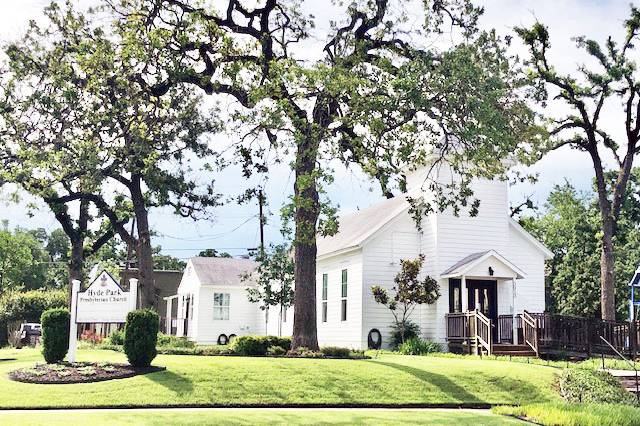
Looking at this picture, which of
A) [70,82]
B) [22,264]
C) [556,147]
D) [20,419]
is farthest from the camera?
[22,264]

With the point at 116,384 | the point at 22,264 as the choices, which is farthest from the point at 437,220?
the point at 22,264

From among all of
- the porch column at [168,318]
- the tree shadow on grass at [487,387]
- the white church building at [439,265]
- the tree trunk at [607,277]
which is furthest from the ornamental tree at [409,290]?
the porch column at [168,318]

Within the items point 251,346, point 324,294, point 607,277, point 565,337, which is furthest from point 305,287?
point 607,277

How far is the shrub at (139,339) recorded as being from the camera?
1562cm

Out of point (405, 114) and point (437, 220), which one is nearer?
point (405, 114)

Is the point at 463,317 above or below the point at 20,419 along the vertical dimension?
above

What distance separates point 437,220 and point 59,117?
13957 millimetres

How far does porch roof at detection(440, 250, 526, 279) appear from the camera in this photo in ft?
83.8

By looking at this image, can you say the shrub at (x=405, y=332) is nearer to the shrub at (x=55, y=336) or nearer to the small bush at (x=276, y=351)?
the small bush at (x=276, y=351)

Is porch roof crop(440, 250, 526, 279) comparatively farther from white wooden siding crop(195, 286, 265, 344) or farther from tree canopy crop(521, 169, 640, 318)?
white wooden siding crop(195, 286, 265, 344)

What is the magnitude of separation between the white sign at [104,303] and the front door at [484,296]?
13.9 meters

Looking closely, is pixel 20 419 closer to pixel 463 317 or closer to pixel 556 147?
pixel 463 317

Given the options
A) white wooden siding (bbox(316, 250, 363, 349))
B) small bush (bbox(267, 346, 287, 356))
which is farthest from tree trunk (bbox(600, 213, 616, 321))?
small bush (bbox(267, 346, 287, 356))

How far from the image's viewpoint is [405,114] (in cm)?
1566
